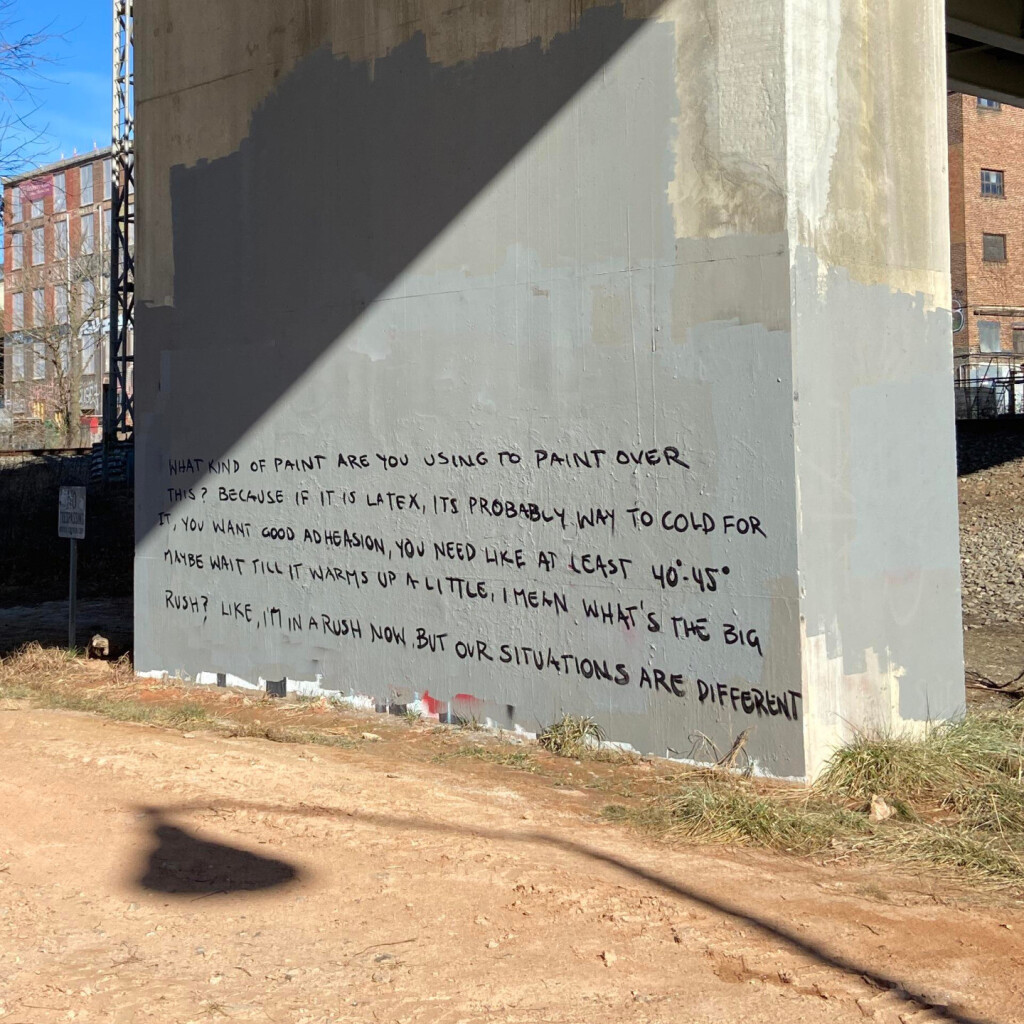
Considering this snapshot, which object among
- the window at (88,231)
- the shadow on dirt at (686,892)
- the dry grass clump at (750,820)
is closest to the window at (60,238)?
the window at (88,231)

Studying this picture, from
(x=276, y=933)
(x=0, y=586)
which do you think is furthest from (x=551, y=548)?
(x=0, y=586)

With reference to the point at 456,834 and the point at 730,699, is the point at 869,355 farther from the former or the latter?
the point at 456,834

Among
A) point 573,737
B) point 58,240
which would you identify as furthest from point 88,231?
point 573,737

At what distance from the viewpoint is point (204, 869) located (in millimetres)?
5727

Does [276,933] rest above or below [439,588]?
below

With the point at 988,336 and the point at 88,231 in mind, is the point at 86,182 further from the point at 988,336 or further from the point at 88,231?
the point at 988,336

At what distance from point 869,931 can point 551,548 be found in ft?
13.9

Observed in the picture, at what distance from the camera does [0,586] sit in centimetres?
2158

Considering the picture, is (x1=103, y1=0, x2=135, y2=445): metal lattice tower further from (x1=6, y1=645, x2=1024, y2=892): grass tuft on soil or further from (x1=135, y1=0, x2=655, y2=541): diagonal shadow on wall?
(x1=6, y1=645, x2=1024, y2=892): grass tuft on soil

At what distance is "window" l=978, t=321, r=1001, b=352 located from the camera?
46.8m

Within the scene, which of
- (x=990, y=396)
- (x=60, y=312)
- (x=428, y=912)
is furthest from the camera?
(x=60, y=312)

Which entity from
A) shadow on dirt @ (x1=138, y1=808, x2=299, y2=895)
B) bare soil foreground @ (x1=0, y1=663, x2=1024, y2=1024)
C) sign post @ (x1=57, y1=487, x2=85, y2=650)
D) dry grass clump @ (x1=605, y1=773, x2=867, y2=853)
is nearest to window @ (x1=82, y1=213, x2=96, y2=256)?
sign post @ (x1=57, y1=487, x2=85, y2=650)

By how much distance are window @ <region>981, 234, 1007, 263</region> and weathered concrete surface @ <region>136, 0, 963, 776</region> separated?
41.2 metres

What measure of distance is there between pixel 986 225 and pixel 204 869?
4666 cm
